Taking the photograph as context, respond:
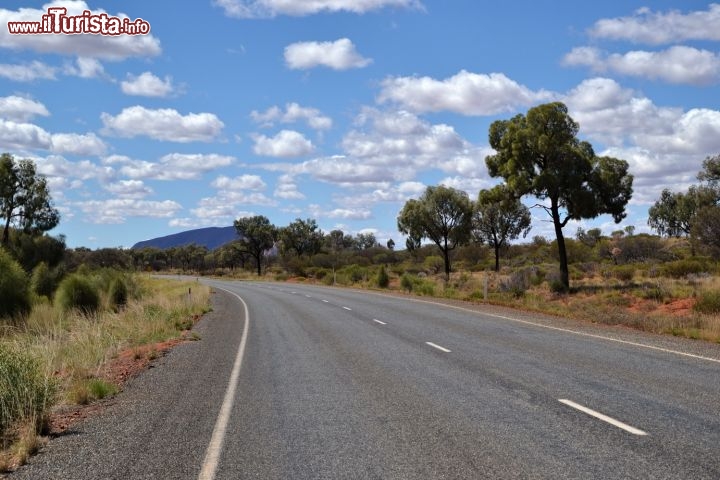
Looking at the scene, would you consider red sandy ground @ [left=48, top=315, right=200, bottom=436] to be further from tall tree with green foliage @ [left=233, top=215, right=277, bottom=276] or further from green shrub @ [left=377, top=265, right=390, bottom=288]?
tall tree with green foliage @ [left=233, top=215, right=277, bottom=276]

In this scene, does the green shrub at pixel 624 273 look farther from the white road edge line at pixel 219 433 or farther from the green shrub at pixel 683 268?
the white road edge line at pixel 219 433

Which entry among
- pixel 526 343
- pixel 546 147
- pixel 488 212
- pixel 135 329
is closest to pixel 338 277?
pixel 488 212

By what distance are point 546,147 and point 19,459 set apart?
3257cm

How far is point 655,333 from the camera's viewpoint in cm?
1734

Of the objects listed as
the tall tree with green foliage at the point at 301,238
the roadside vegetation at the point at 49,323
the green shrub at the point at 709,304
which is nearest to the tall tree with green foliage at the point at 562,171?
the green shrub at the point at 709,304

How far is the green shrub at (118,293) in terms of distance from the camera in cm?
3082

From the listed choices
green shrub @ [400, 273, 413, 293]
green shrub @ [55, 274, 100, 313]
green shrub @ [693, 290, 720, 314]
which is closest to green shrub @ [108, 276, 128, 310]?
green shrub @ [55, 274, 100, 313]

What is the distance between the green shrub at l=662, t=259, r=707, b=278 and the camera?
3950cm

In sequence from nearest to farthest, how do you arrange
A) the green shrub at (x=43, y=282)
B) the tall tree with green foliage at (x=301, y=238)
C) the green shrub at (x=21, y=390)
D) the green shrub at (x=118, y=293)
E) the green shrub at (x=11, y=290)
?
the green shrub at (x=21, y=390) < the green shrub at (x=11, y=290) < the green shrub at (x=118, y=293) < the green shrub at (x=43, y=282) < the tall tree with green foliage at (x=301, y=238)

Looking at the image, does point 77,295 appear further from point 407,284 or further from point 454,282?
point 454,282

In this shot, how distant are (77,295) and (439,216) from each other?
1532 inches

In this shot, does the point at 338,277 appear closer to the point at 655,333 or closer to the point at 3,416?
the point at 655,333

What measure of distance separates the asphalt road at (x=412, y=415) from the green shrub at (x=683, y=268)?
28.4 meters

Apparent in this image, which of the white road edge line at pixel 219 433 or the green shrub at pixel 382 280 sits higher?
the green shrub at pixel 382 280
